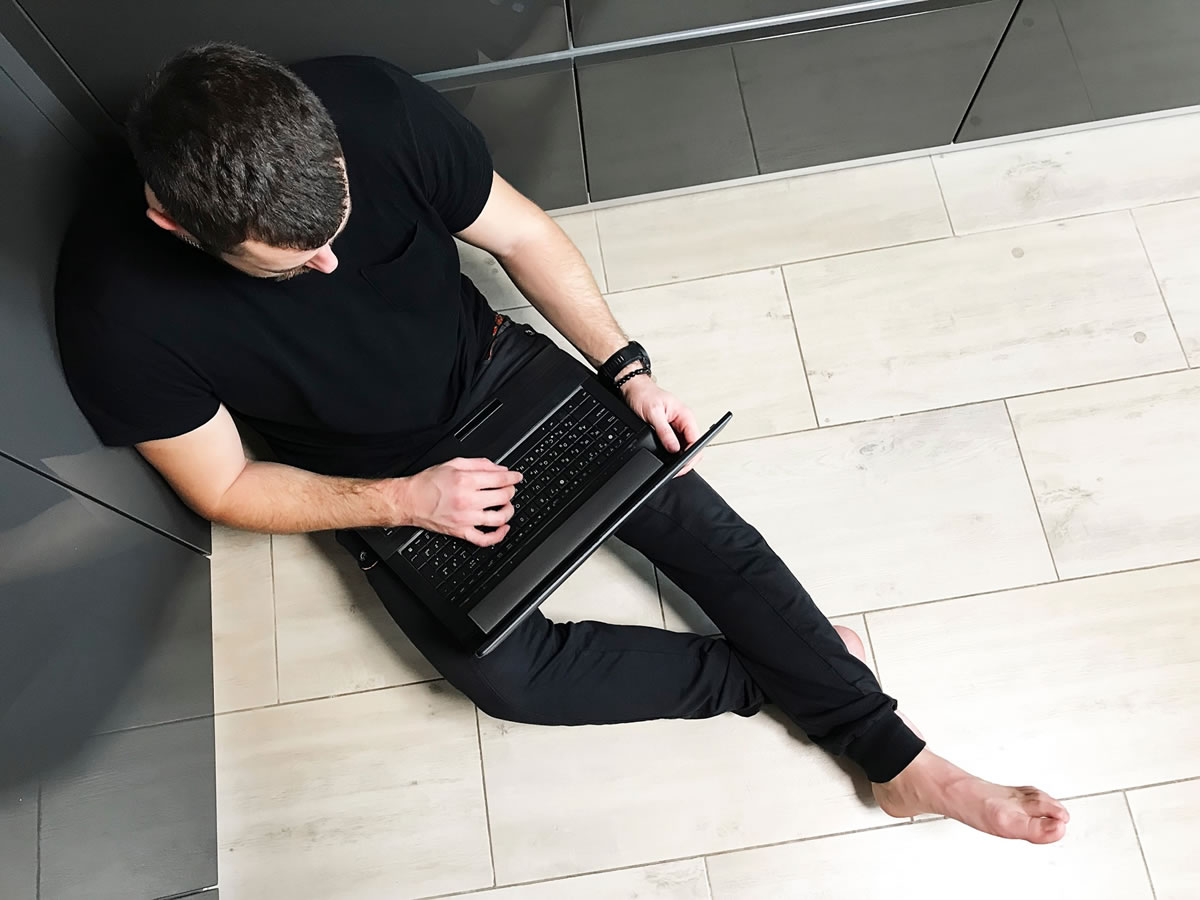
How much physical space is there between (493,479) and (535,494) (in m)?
0.07

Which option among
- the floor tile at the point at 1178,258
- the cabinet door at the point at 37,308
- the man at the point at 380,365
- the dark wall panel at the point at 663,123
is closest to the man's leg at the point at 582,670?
the man at the point at 380,365

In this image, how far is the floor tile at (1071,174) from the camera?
1.74 metres

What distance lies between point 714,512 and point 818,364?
404mm

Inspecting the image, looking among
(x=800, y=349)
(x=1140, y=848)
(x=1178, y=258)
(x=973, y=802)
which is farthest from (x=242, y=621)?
(x=1178, y=258)

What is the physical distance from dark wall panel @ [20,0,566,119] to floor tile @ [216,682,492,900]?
0.95m

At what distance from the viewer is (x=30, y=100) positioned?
1.19 metres

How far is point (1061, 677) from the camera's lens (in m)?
1.48

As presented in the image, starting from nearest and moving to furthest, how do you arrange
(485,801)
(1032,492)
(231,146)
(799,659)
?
(231,146), (799,659), (485,801), (1032,492)

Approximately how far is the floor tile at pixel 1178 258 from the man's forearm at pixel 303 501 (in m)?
1.34

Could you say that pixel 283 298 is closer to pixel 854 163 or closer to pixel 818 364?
pixel 818 364

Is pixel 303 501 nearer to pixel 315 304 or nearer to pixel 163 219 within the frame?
pixel 315 304

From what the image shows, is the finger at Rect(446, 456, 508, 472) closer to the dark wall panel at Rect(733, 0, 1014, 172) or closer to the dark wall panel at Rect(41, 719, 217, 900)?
the dark wall panel at Rect(41, 719, 217, 900)

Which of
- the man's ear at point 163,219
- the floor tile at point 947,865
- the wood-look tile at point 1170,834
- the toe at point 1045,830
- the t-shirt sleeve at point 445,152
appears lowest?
the wood-look tile at point 1170,834

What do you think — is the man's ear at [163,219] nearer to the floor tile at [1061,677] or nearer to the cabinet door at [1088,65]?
the floor tile at [1061,677]
